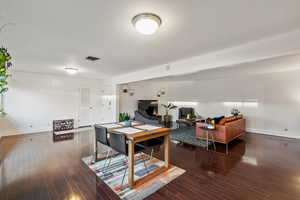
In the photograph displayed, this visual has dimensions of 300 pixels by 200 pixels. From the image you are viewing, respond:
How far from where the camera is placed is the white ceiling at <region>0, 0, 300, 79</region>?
5.42ft

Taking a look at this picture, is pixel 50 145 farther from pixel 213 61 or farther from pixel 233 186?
pixel 213 61

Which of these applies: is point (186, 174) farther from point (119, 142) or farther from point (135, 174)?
point (119, 142)

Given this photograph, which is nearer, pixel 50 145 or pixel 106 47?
pixel 106 47

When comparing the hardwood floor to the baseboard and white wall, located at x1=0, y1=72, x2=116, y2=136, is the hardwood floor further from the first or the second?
white wall, located at x1=0, y1=72, x2=116, y2=136

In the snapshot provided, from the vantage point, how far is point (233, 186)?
7.25 feet

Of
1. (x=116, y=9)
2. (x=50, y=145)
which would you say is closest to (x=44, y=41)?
(x=116, y=9)

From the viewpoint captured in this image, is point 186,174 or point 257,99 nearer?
point 186,174

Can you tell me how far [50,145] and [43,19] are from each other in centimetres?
380

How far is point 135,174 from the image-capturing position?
256 centimetres

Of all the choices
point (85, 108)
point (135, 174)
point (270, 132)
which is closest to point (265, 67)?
point (270, 132)

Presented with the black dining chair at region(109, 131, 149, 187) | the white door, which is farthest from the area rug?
the white door

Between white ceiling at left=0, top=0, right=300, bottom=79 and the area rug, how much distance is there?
8.63 feet

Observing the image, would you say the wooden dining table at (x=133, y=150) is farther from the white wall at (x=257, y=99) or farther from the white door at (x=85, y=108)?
the white door at (x=85, y=108)

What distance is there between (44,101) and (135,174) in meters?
5.81
